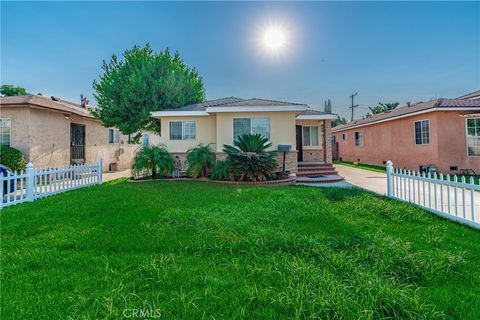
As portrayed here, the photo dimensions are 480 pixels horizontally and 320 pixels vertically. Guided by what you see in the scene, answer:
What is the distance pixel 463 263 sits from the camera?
3021 mm

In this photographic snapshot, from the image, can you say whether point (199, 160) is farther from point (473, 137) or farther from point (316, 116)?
point (473, 137)

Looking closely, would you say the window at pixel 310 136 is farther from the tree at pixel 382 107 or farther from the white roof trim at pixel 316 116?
the tree at pixel 382 107

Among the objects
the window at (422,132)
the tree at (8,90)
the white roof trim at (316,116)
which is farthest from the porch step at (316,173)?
the tree at (8,90)

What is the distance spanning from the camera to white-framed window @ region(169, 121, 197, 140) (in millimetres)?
13617

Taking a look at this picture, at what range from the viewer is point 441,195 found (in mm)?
4898

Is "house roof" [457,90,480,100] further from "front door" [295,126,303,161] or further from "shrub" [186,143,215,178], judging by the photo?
"shrub" [186,143,215,178]

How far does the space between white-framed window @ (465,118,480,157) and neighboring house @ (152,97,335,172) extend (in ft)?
23.5

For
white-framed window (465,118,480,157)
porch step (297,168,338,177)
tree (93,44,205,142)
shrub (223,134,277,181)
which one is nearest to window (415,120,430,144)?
white-framed window (465,118,480,157)

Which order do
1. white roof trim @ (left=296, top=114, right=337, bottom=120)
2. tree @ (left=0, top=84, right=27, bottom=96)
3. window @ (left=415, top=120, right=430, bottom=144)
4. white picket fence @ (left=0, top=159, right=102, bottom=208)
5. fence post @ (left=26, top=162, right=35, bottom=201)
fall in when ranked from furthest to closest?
tree @ (left=0, top=84, right=27, bottom=96)
white roof trim @ (left=296, top=114, right=337, bottom=120)
window @ (left=415, top=120, right=430, bottom=144)
fence post @ (left=26, top=162, right=35, bottom=201)
white picket fence @ (left=0, top=159, right=102, bottom=208)

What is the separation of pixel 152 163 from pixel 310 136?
9883mm

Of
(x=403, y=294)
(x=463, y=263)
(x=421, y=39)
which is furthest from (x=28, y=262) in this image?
(x=421, y=39)

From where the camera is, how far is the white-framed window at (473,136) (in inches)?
522

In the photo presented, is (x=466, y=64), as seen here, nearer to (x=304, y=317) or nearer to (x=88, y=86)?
(x=304, y=317)

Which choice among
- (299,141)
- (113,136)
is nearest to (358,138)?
(299,141)
